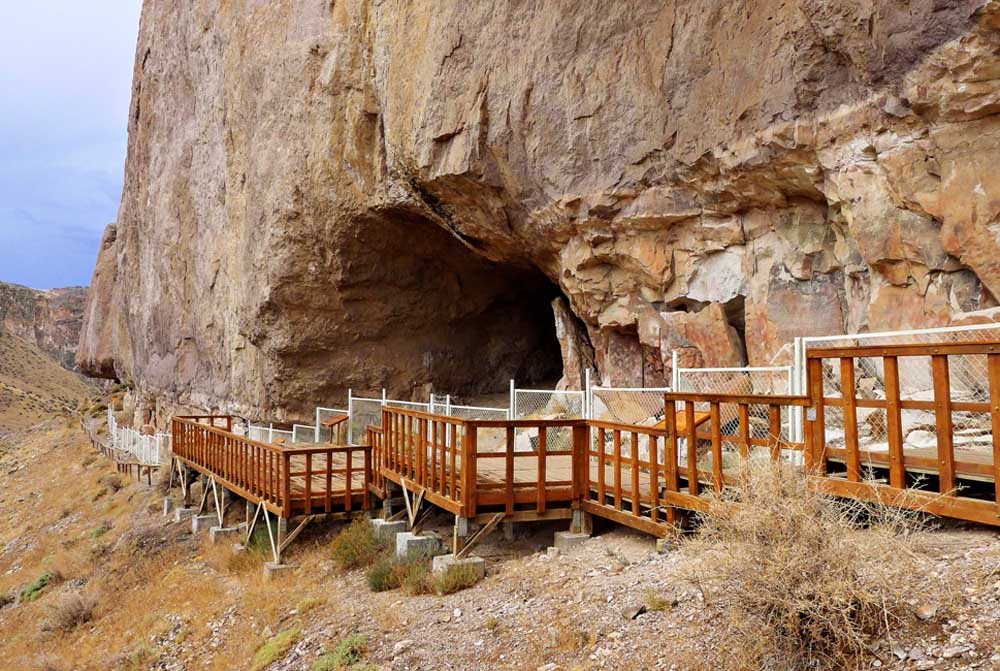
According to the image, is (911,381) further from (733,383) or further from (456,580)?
(456,580)

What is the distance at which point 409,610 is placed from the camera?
27.2 feet

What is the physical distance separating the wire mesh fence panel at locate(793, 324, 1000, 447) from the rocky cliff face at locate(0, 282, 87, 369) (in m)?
107

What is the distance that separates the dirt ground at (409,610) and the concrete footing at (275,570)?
20 cm

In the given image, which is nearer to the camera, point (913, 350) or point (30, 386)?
point (913, 350)

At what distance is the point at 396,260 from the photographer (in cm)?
2112

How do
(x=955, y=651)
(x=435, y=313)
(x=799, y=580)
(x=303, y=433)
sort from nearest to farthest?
1. (x=955, y=651)
2. (x=799, y=580)
3. (x=303, y=433)
4. (x=435, y=313)

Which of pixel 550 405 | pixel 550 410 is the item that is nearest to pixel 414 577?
pixel 550 410

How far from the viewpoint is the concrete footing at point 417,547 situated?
9.74 metres

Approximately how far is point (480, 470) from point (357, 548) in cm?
217

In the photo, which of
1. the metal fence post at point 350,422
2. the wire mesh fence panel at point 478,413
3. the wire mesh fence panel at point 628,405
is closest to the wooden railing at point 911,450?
the wire mesh fence panel at point 628,405

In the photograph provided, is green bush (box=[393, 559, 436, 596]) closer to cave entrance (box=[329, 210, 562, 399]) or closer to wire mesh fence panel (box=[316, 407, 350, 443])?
cave entrance (box=[329, 210, 562, 399])

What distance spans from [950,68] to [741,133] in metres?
2.98

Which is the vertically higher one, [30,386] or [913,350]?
[913,350]

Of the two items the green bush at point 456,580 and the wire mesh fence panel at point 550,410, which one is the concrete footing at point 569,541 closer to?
the green bush at point 456,580
